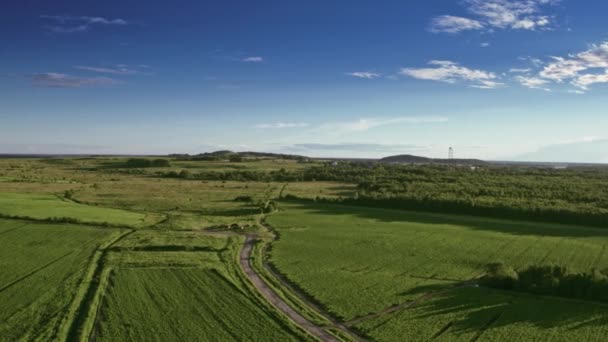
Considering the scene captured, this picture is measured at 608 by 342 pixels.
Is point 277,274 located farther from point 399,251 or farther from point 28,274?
point 28,274

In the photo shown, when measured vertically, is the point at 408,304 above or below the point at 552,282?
below

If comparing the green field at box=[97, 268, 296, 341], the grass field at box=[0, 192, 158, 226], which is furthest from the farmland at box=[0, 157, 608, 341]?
the grass field at box=[0, 192, 158, 226]

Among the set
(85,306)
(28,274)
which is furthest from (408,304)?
(28,274)

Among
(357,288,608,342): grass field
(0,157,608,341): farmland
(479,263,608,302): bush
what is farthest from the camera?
(479,263,608,302): bush

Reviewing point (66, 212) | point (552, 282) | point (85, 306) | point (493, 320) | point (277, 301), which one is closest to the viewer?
point (493, 320)

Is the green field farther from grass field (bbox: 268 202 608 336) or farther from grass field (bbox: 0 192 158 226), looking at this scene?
grass field (bbox: 0 192 158 226)

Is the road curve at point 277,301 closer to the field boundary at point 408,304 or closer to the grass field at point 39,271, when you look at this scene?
the field boundary at point 408,304
